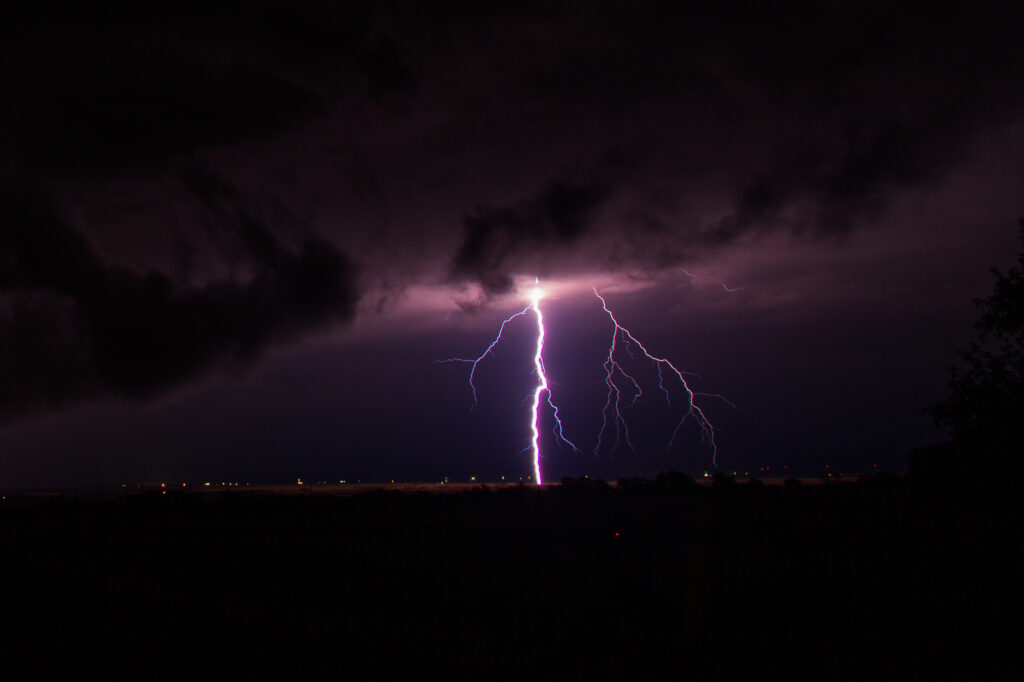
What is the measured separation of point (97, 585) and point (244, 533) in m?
11.2

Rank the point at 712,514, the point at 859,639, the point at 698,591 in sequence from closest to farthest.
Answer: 1. the point at 859,639
2. the point at 698,591
3. the point at 712,514

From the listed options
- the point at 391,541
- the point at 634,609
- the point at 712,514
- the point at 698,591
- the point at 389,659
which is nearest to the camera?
the point at 389,659

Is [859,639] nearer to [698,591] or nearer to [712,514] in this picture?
[698,591]

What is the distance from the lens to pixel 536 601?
11.9 meters

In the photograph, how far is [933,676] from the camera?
7.83 metres

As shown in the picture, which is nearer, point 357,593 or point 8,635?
point 8,635

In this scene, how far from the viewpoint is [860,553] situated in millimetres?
16891

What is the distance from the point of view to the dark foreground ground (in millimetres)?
8562

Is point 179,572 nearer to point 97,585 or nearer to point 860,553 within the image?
point 97,585

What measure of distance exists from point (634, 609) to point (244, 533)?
58.6 ft

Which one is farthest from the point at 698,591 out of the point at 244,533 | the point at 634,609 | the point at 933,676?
the point at 244,533

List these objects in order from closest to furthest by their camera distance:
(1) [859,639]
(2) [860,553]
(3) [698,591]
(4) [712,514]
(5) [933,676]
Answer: (5) [933,676] < (1) [859,639] < (3) [698,591] < (2) [860,553] < (4) [712,514]

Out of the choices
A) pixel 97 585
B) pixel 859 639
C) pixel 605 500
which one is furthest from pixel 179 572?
pixel 605 500

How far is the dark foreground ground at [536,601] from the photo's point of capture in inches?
337
